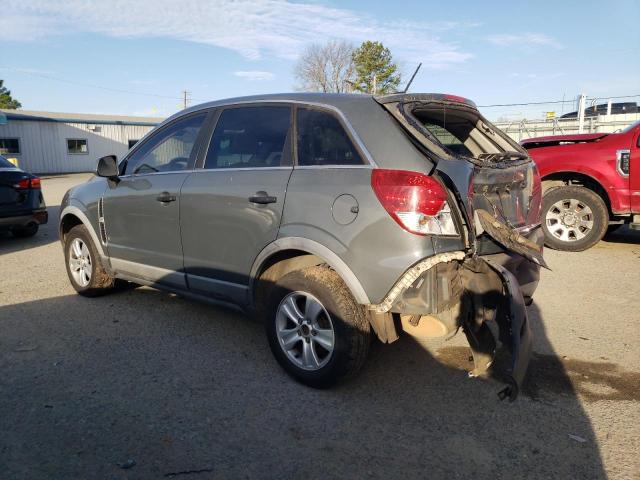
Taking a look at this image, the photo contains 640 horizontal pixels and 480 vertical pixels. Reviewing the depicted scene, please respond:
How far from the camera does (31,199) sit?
8.12 metres

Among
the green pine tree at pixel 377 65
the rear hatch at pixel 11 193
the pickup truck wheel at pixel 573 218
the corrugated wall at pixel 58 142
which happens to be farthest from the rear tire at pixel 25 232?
the green pine tree at pixel 377 65

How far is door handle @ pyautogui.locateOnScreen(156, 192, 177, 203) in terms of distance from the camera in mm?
4133

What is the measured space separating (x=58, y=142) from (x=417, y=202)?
35.4m

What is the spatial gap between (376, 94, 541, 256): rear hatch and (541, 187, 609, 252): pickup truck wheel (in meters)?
3.95

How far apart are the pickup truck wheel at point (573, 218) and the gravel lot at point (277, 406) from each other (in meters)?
2.74

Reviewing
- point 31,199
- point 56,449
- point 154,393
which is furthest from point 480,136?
point 31,199

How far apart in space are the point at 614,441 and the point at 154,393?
2703 millimetres

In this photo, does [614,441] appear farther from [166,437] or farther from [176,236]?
[176,236]

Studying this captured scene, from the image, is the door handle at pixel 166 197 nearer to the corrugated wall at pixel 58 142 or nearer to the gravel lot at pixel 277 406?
the gravel lot at pixel 277 406

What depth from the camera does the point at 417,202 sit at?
2.89 metres

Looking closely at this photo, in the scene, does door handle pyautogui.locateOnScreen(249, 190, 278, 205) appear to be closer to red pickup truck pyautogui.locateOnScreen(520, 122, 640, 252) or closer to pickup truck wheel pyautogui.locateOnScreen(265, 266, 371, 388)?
pickup truck wheel pyautogui.locateOnScreen(265, 266, 371, 388)

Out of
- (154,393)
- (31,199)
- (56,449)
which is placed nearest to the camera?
(56,449)

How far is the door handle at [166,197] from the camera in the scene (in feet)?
13.6

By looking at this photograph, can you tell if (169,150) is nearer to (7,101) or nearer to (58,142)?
(58,142)
